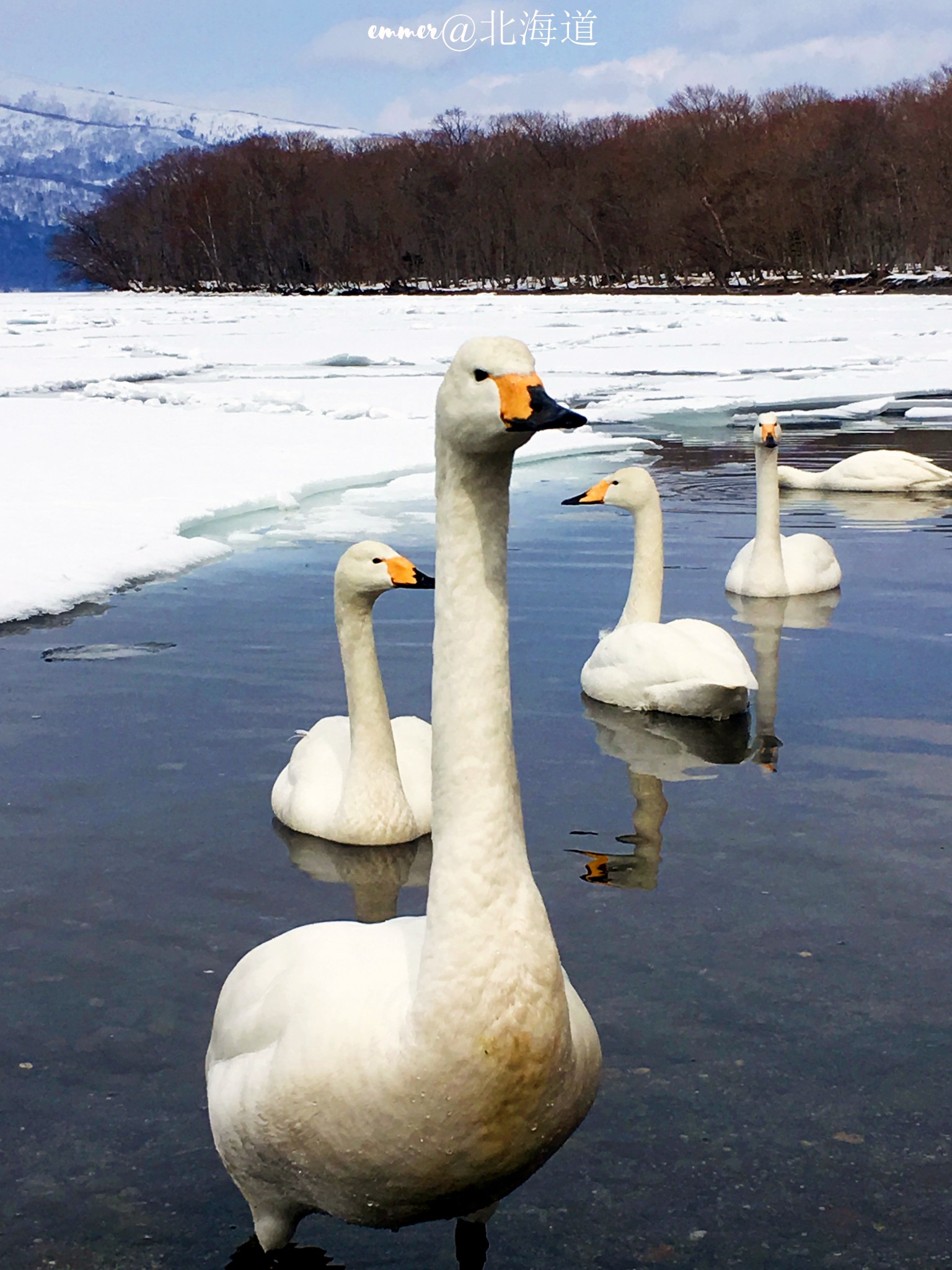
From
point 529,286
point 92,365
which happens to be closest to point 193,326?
point 92,365

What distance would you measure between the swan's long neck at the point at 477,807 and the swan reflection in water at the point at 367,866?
1927 millimetres

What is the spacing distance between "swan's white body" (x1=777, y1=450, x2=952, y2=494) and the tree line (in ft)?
135

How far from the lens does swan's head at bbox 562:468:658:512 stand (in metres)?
7.01

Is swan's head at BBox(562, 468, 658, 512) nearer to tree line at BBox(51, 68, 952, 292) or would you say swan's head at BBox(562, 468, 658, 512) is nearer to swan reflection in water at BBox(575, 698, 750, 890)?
swan reflection in water at BBox(575, 698, 750, 890)

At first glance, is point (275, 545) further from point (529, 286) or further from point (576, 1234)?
point (529, 286)

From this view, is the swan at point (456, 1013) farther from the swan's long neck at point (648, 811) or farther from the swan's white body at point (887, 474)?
the swan's white body at point (887, 474)

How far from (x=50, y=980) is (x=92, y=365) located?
22.0 m

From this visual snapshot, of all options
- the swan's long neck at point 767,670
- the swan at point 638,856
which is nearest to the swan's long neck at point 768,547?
the swan's long neck at point 767,670

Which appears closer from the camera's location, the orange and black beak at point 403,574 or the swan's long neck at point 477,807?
the swan's long neck at point 477,807

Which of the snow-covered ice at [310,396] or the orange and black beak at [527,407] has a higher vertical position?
the orange and black beak at [527,407]

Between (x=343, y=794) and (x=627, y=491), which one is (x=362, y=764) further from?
(x=627, y=491)

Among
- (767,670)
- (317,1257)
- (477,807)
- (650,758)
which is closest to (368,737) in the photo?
(650,758)

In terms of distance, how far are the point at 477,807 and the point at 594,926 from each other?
1.76m

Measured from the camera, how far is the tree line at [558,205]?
177 ft
